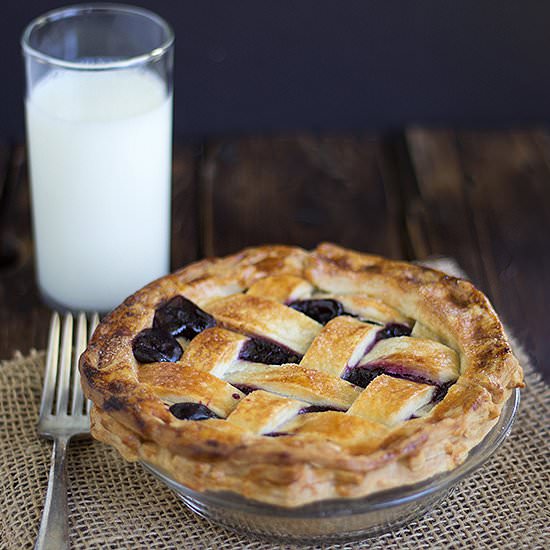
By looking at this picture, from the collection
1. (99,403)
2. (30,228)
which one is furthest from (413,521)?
(30,228)

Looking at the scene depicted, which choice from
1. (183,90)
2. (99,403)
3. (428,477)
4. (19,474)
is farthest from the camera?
(183,90)

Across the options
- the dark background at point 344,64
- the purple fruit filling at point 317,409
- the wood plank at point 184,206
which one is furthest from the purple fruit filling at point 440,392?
the dark background at point 344,64

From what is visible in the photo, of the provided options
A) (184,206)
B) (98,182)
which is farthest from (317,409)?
(184,206)

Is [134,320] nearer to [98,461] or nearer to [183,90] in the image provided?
[98,461]

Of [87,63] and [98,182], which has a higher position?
[87,63]

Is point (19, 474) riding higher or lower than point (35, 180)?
lower

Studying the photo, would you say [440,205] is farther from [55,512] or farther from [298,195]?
[55,512]

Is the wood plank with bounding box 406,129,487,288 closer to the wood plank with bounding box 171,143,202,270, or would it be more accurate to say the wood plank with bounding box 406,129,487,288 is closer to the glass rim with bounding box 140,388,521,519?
the wood plank with bounding box 171,143,202,270
